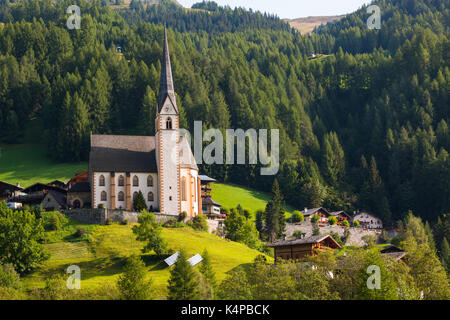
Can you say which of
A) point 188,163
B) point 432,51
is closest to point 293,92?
point 432,51

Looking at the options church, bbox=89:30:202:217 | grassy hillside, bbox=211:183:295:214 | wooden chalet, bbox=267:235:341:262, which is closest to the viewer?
wooden chalet, bbox=267:235:341:262

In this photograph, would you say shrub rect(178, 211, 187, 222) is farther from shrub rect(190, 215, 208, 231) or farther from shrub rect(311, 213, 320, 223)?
shrub rect(311, 213, 320, 223)

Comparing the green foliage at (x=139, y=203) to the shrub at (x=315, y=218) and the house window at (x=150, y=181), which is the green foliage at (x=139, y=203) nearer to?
the house window at (x=150, y=181)

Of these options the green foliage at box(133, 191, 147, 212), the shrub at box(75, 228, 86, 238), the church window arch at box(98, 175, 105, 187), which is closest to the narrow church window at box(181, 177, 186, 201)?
the green foliage at box(133, 191, 147, 212)

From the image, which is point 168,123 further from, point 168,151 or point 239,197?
point 239,197

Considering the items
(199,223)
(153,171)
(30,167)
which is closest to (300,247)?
(199,223)

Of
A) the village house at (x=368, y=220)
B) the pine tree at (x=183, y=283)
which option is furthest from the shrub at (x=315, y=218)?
the pine tree at (x=183, y=283)
